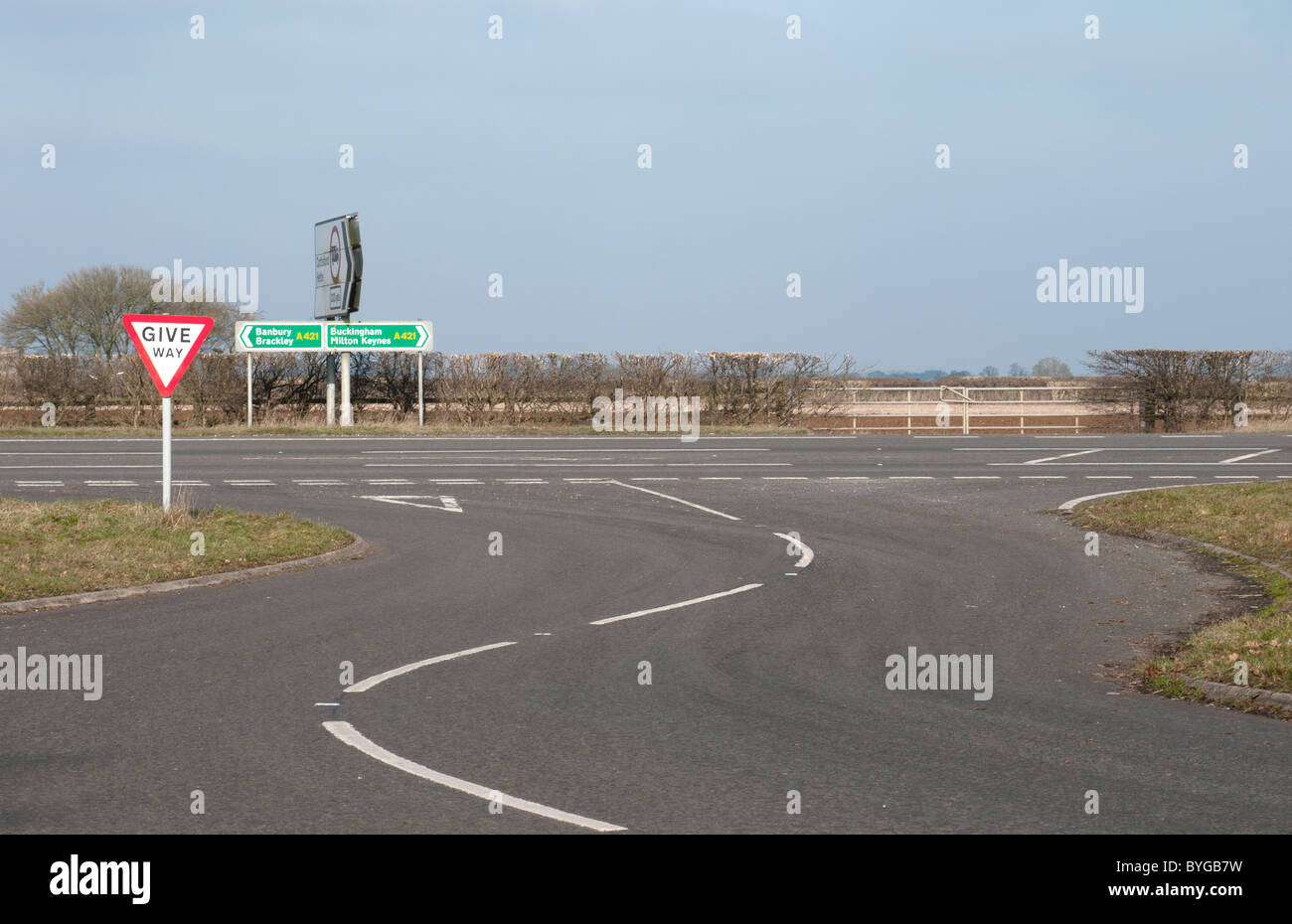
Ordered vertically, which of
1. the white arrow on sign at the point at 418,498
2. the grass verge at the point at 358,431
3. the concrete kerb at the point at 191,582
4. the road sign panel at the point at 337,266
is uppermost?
the road sign panel at the point at 337,266

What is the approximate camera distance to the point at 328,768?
609cm

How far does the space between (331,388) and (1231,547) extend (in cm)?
3247

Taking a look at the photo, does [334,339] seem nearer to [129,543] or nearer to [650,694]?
[129,543]

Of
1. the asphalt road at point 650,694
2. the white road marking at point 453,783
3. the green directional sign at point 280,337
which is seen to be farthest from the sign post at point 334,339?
the white road marking at point 453,783

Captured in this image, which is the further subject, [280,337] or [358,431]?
[280,337]

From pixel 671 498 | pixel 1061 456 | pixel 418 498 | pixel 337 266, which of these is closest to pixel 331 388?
pixel 337 266

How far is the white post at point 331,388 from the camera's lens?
134 ft

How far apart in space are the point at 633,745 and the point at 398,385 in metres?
38.9

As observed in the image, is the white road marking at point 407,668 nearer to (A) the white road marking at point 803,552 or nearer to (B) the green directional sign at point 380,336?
(A) the white road marking at point 803,552

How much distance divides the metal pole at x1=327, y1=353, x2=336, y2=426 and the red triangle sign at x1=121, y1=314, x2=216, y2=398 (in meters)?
25.9

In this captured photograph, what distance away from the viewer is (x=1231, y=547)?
14445 mm

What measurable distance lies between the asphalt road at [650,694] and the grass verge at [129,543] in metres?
0.72
